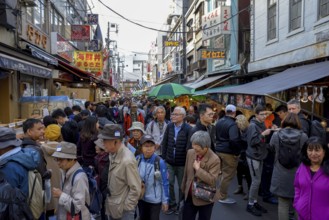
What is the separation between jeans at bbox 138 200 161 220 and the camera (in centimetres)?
414

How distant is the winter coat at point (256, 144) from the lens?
5.87m

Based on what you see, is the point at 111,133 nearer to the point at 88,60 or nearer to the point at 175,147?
the point at 175,147

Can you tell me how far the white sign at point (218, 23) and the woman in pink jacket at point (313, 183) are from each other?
12905mm

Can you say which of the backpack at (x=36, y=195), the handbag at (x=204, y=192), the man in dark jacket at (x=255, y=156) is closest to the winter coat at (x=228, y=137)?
the man in dark jacket at (x=255, y=156)

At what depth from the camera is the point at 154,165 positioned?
4105 millimetres

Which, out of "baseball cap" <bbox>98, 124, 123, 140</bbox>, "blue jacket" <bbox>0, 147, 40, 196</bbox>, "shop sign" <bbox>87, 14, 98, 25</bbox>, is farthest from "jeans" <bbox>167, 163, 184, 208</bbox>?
"shop sign" <bbox>87, 14, 98, 25</bbox>

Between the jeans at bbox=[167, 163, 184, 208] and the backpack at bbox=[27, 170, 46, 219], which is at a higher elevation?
the backpack at bbox=[27, 170, 46, 219]

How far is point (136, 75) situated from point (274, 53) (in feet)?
386

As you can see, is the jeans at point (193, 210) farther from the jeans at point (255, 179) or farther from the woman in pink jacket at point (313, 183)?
the jeans at point (255, 179)

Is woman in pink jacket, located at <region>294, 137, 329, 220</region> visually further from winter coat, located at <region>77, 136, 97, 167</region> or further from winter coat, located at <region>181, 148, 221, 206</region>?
winter coat, located at <region>77, 136, 97, 167</region>

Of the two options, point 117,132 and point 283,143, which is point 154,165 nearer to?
point 117,132

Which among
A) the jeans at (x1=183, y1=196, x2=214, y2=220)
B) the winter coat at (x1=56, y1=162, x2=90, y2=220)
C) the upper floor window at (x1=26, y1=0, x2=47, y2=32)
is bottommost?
the jeans at (x1=183, y1=196, x2=214, y2=220)

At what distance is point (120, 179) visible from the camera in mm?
3594

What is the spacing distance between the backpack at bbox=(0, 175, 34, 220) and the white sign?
14.5 meters
